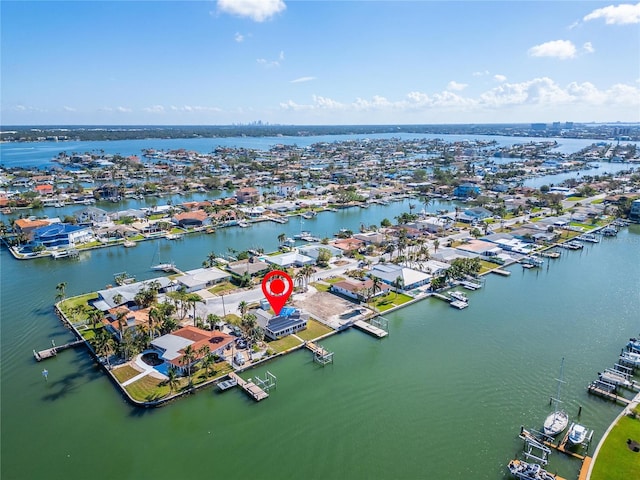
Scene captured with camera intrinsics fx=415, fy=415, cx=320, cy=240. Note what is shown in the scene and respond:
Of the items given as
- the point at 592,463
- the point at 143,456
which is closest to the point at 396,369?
the point at 592,463

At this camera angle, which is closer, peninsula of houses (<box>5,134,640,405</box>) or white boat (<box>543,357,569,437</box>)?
white boat (<box>543,357,569,437</box>)

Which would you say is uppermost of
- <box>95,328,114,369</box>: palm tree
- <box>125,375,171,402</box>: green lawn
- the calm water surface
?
<box>95,328,114,369</box>: palm tree

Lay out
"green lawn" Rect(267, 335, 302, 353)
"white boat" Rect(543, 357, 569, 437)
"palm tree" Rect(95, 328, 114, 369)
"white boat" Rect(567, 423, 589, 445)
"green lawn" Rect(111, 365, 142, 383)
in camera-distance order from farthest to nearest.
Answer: "green lawn" Rect(267, 335, 302, 353), "palm tree" Rect(95, 328, 114, 369), "green lawn" Rect(111, 365, 142, 383), "white boat" Rect(543, 357, 569, 437), "white boat" Rect(567, 423, 589, 445)

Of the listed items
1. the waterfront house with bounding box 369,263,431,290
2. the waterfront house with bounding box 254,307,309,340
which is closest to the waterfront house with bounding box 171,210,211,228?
the waterfront house with bounding box 369,263,431,290

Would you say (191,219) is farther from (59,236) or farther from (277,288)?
(277,288)

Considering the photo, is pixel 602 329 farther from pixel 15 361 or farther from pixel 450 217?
pixel 15 361

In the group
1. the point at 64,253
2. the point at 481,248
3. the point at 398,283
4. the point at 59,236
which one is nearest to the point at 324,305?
the point at 398,283

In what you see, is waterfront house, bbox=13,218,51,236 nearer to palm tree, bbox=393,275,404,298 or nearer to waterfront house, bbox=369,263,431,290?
waterfront house, bbox=369,263,431,290
